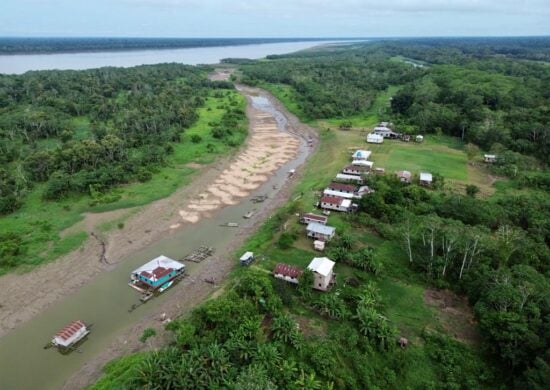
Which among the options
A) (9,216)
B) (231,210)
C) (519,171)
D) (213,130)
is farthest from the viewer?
(213,130)

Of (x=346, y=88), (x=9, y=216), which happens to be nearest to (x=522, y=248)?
(x=9, y=216)

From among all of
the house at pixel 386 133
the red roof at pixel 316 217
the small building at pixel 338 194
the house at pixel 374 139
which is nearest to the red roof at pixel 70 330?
the red roof at pixel 316 217

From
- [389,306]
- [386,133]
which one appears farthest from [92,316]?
[386,133]

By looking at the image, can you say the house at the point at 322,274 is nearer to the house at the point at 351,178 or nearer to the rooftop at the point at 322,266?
the rooftop at the point at 322,266

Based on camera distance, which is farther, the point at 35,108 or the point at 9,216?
the point at 35,108

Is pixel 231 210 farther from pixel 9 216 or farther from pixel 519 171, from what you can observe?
pixel 519 171

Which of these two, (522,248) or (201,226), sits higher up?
(522,248)

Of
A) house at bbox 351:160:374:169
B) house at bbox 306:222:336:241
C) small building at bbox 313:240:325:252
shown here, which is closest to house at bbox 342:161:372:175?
house at bbox 351:160:374:169
